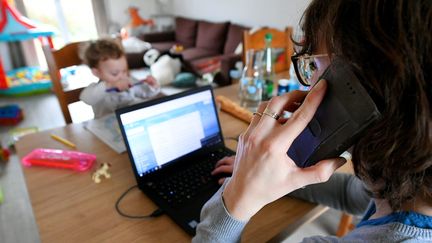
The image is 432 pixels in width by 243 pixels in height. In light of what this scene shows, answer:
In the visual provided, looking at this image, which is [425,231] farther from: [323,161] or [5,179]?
[5,179]

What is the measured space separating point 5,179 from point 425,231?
251cm

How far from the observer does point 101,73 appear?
62.7 inches

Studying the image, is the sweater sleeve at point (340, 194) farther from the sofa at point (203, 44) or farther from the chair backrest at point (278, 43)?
the sofa at point (203, 44)

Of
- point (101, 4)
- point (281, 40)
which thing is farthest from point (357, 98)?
point (101, 4)

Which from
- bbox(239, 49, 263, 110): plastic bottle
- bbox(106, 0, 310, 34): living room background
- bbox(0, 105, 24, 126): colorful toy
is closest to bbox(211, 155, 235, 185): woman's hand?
bbox(239, 49, 263, 110): plastic bottle

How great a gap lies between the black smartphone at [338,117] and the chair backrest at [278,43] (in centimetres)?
147

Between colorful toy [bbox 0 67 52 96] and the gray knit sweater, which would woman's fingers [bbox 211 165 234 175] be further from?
colorful toy [bbox 0 67 52 96]

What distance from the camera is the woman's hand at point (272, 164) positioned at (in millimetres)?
482

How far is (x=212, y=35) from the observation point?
168 inches

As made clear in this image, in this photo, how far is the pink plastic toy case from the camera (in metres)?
0.97

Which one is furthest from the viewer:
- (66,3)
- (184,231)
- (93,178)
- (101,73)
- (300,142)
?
(66,3)

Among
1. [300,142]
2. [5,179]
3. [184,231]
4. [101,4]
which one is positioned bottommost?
[5,179]

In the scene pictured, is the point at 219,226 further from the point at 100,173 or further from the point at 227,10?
the point at 227,10

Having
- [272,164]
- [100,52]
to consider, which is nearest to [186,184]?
[272,164]
